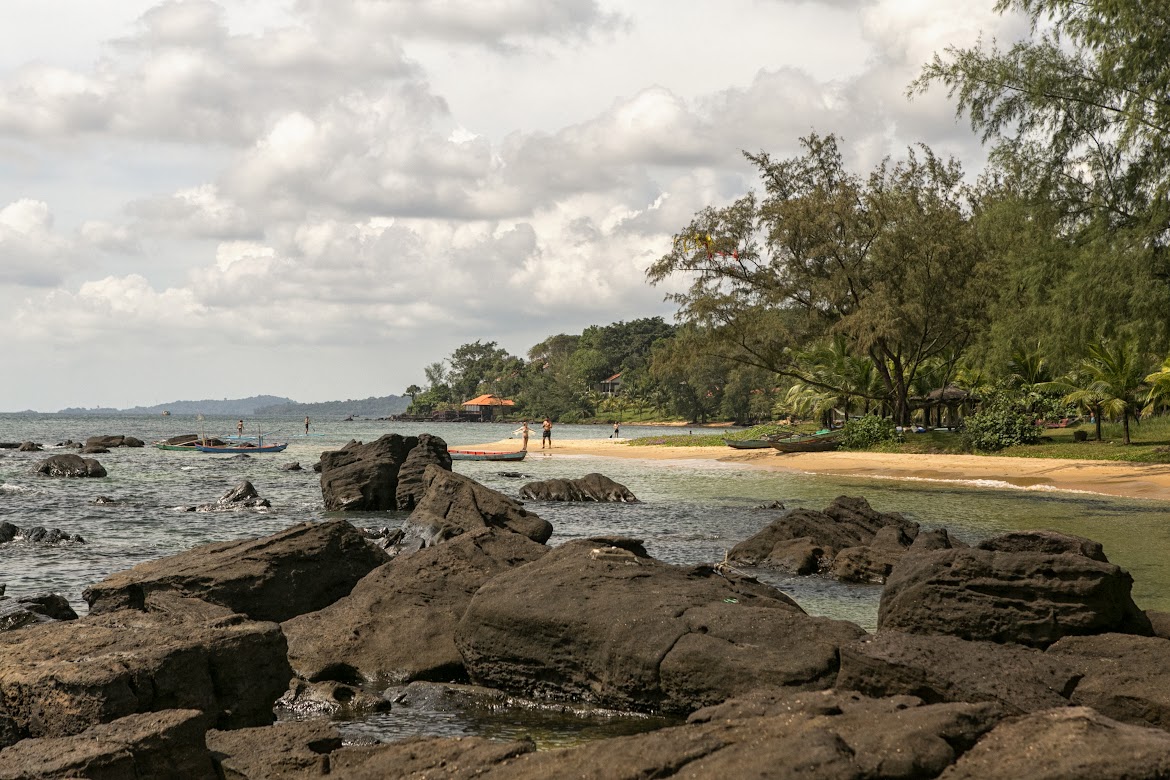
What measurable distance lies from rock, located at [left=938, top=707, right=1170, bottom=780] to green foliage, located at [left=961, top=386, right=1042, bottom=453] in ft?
134

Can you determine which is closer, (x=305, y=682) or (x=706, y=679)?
(x=706, y=679)

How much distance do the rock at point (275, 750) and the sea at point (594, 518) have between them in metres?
1.74

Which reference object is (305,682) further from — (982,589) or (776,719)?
(982,589)

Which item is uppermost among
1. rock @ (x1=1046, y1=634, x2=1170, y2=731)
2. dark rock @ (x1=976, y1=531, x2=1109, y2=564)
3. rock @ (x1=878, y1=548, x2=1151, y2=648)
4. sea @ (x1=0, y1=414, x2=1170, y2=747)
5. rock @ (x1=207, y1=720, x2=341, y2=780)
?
dark rock @ (x1=976, y1=531, x2=1109, y2=564)

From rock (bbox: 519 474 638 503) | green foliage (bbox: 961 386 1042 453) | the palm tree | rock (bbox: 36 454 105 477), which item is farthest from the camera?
rock (bbox: 36 454 105 477)

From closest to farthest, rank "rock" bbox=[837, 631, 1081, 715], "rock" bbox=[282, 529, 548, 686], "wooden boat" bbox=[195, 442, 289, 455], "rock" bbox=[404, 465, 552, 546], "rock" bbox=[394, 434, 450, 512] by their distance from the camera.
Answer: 1. "rock" bbox=[837, 631, 1081, 715]
2. "rock" bbox=[282, 529, 548, 686]
3. "rock" bbox=[404, 465, 552, 546]
4. "rock" bbox=[394, 434, 450, 512]
5. "wooden boat" bbox=[195, 442, 289, 455]

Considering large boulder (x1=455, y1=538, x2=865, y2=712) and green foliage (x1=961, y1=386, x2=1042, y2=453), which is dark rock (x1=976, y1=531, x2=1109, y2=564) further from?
green foliage (x1=961, y1=386, x2=1042, y2=453)

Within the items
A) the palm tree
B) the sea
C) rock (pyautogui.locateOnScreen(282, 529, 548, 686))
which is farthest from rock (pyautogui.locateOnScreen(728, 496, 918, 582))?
the palm tree

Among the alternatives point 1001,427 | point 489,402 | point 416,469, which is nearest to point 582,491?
point 416,469

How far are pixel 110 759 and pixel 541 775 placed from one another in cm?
234

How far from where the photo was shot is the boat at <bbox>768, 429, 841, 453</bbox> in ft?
169

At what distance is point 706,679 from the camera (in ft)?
28.7

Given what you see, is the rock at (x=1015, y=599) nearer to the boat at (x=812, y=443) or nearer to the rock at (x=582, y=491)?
the rock at (x=582, y=491)

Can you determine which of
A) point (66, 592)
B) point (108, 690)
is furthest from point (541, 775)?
point (66, 592)
